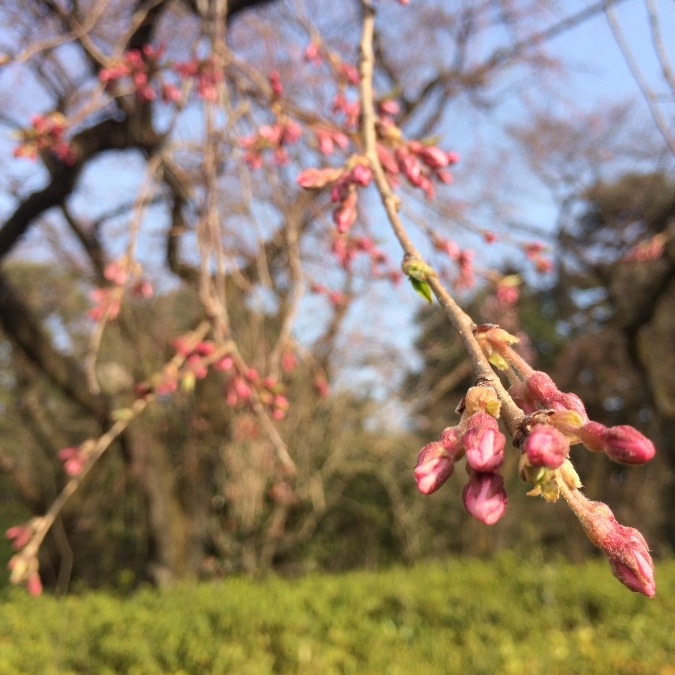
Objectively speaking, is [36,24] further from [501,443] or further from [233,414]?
[501,443]

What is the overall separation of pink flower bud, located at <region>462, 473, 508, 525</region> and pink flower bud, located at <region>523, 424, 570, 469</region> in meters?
0.04

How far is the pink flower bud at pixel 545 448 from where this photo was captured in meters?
0.42

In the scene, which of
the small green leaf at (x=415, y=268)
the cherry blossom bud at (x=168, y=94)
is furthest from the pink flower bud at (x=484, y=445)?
the cherry blossom bud at (x=168, y=94)

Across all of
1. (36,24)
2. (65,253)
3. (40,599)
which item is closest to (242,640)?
(40,599)

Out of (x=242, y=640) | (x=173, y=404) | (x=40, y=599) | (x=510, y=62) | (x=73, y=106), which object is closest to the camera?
(x=242, y=640)

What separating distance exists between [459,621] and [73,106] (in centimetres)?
413

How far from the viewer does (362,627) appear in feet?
11.7

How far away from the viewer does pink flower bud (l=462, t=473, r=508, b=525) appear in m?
0.45

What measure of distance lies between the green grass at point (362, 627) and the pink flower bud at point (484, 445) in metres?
2.68

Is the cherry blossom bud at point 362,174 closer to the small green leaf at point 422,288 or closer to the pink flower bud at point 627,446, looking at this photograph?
the small green leaf at point 422,288

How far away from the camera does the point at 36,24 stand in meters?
3.87

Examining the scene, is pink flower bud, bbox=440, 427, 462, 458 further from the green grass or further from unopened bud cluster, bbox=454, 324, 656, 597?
the green grass

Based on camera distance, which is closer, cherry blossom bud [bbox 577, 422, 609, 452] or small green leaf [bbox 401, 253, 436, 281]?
cherry blossom bud [bbox 577, 422, 609, 452]

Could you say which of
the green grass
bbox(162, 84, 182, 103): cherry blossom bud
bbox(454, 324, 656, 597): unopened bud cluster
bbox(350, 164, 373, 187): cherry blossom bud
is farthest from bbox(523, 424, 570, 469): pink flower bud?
the green grass
